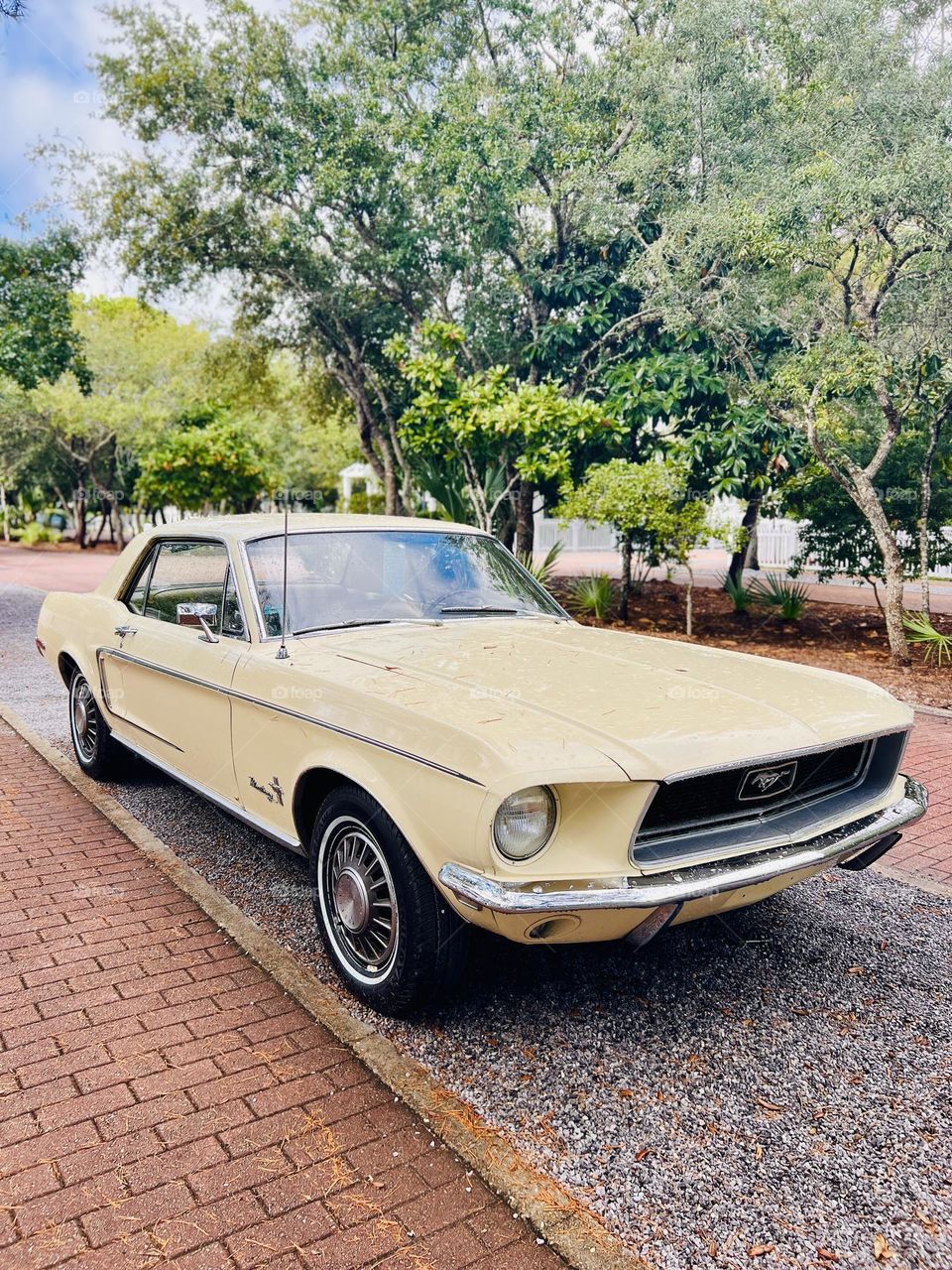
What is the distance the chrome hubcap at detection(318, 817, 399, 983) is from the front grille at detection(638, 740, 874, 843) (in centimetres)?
88

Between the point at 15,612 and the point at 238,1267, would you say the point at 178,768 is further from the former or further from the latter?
the point at 15,612

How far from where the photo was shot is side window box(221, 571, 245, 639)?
395cm

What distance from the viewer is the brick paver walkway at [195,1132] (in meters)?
2.14

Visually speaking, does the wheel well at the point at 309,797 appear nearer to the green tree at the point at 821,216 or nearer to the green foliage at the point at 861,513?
the green tree at the point at 821,216

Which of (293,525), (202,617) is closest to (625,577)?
(293,525)

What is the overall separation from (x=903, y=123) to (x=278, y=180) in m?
8.99

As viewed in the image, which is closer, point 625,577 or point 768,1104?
point 768,1104

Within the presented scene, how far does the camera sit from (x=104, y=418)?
32.4 m

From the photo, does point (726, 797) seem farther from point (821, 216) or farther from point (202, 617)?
point (821, 216)

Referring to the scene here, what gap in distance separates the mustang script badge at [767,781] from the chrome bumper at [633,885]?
7.5 inches

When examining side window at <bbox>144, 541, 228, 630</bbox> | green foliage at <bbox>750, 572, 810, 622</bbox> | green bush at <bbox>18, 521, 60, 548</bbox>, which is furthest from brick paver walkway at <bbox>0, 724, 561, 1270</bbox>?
green bush at <bbox>18, 521, 60, 548</bbox>

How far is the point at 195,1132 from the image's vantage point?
2508 mm

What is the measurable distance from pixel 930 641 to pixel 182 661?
8.78m

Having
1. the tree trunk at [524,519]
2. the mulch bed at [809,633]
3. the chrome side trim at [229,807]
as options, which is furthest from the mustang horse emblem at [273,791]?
the tree trunk at [524,519]
